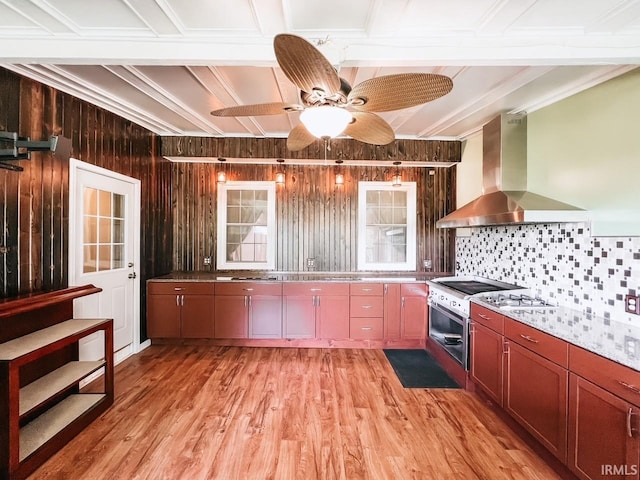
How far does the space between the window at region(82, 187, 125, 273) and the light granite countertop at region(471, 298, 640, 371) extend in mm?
3671

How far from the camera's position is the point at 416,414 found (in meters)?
2.46

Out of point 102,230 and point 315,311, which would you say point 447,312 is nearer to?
point 315,311

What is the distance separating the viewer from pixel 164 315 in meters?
3.81

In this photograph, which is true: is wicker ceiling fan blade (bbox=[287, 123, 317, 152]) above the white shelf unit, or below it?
above

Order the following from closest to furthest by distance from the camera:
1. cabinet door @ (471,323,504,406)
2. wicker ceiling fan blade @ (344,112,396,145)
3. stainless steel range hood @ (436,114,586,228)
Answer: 1. wicker ceiling fan blade @ (344,112,396,145)
2. cabinet door @ (471,323,504,406)
3. stainless steel range hood @ (436,114,586,228)

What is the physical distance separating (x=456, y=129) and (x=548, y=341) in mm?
2622

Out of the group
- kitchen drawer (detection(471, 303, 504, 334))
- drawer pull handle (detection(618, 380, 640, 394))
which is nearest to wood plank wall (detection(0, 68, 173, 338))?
kitchen drawer (detection(471, 303, 504, 334))

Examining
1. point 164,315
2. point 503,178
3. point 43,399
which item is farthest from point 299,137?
point 164,315

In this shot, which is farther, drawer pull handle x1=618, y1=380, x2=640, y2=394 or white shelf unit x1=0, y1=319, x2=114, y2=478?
white shelf unit x1=0, y1=319, x2=114, y2=478

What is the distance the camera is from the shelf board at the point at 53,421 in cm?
191

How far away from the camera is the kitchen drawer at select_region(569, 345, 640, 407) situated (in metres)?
1.39

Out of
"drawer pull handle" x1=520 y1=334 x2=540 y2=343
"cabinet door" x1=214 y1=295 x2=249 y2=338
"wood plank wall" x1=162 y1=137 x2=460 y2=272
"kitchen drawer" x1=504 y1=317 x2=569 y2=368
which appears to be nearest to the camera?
"kitchen drawer" x1=504 y1=317 x2=569 y2=368

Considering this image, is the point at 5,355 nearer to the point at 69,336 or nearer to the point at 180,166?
the point at 69,336

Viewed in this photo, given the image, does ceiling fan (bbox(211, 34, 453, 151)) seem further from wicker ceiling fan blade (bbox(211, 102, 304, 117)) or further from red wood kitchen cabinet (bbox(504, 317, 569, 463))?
red wood kitchen cabinet (bbox(504, 317, 569, 463))
